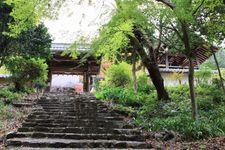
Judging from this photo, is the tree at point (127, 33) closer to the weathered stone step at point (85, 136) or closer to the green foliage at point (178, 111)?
the green foliage at point (178, 111)

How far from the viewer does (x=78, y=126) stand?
1152cm

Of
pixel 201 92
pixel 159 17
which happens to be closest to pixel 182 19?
pixel 159 17

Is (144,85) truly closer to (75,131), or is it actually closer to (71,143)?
(75,131)

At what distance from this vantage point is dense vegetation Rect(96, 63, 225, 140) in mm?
10422

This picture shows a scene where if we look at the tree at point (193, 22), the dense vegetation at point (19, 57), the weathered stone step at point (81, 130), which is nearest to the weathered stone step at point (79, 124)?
the weathered stone step at point (81, 130)

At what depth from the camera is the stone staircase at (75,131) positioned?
9.34m

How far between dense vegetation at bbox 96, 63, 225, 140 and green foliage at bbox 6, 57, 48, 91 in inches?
138

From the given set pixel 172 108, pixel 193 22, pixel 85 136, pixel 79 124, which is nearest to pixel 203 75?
pixel 172 108

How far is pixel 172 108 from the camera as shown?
14.2 metres

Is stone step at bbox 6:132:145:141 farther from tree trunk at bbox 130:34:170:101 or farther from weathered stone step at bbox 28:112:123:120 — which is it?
tree trunk at bbox 130:34:170:101

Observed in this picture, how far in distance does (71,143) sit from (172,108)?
5.91 m

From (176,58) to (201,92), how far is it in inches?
543

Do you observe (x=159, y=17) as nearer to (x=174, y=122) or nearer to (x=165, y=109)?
(x=174, y=122)

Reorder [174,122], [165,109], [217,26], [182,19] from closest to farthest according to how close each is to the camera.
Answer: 1. [182,19]
2. [174,122]
3. [217,26]
4. [165,109]
